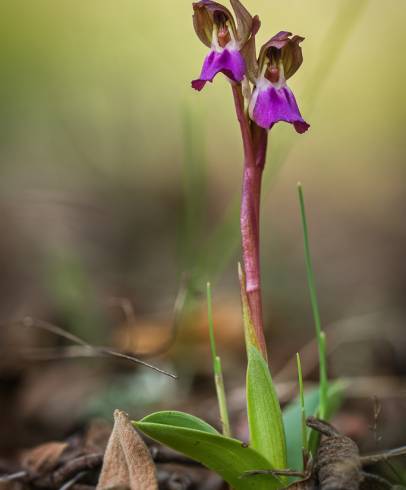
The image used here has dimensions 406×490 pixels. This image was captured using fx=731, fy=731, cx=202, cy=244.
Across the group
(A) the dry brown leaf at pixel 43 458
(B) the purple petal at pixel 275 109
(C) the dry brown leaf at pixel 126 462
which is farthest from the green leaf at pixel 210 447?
(B) the purple petal at pixel 275 109

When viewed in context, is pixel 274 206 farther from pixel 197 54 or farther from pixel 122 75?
pixel 122 75

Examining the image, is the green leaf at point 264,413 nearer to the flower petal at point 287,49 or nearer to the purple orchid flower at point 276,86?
the purple orchid flower at point 276,86

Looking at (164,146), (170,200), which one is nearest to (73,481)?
(170,200)

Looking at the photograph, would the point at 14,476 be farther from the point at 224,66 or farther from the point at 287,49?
the point at 287,49

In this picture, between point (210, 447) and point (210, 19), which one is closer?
point (210, 447)

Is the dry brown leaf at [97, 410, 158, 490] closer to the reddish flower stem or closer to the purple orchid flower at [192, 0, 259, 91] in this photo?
the reddish flower stem

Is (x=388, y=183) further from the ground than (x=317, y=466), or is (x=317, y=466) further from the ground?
(x=388, y=183)

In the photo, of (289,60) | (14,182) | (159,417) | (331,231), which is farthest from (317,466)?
(14,182)
